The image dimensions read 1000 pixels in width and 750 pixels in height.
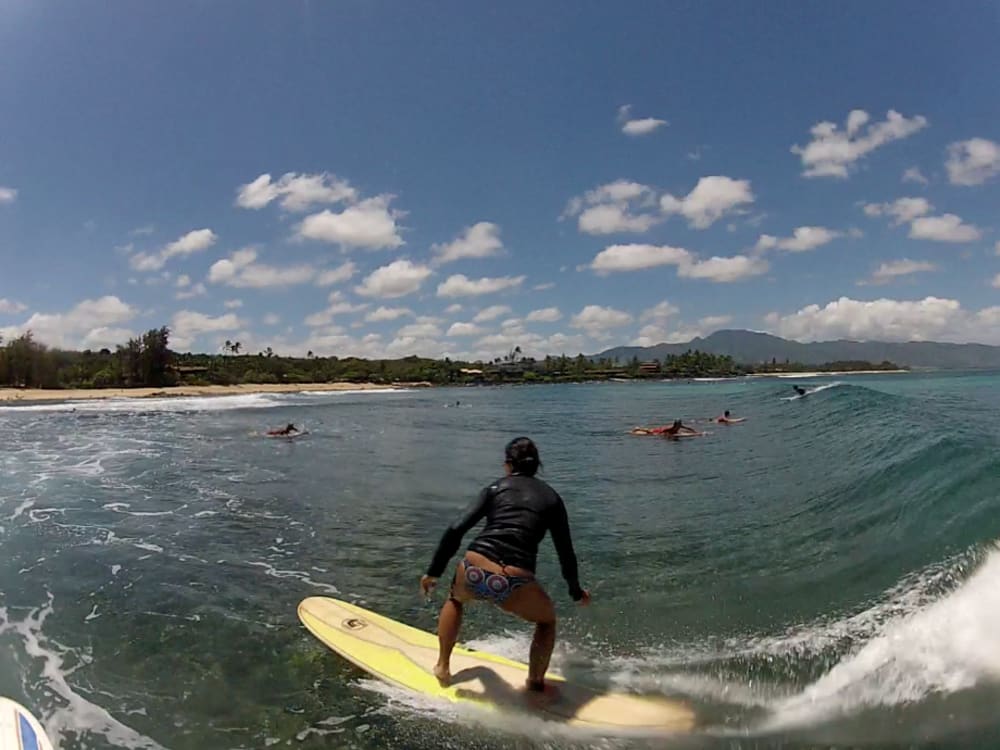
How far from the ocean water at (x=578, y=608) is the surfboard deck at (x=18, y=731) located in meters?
0.71

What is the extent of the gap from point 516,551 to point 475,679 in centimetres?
164

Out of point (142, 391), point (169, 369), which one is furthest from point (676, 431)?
point (169, 369)

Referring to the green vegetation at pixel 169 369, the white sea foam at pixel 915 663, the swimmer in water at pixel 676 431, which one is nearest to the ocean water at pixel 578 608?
the white sea foam at pixel 915 663

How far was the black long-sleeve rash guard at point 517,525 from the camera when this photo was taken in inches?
198

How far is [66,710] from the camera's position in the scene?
561 centimetres

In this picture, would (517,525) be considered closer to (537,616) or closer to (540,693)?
(537,616)

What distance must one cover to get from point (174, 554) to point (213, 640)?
15.0ft

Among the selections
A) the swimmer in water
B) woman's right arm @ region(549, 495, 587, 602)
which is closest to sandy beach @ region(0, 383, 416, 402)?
the swimmer in water

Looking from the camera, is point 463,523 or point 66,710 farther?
point 66,710

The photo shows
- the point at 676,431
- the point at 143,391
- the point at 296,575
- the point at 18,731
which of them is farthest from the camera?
the point at 143,391

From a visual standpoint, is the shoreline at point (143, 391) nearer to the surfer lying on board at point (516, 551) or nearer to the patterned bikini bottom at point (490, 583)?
the surfer lying on board at point (516, 551)

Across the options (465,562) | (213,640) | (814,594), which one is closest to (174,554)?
(213,640)

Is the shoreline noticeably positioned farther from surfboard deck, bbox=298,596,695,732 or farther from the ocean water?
surfboard deck, bbox=298,596,695,732

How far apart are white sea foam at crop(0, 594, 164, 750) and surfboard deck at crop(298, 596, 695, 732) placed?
78.8 inches
